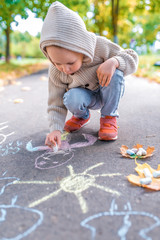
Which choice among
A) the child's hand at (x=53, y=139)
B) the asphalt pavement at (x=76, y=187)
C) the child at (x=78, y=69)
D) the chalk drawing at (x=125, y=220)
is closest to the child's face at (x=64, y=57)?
the child at (x=78, y=69)

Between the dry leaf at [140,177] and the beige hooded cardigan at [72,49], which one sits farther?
the beige hooded cardigan at [72,49]

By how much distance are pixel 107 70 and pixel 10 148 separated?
32.2 inches

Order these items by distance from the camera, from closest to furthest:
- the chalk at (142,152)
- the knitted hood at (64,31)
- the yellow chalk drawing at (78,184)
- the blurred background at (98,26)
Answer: the yellow chalk drawing at (78,184)
the knitted hood at (64,31)
the chalk at (142,152)
the blurred background at (98,26)

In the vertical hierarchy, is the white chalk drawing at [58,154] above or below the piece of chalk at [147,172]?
below

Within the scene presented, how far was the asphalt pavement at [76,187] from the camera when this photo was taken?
869 mm

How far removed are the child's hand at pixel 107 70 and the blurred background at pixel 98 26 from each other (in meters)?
2.40

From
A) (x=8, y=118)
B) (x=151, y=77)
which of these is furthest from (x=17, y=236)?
(x=151, y=77)

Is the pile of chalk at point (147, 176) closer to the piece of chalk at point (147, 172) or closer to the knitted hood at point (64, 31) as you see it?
the piece of chalk at point (147, 172)

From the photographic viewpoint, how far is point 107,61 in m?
1.51

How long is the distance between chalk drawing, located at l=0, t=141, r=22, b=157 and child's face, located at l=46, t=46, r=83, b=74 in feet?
2.10

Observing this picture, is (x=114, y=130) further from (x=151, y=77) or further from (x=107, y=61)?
(x=151, y=77)

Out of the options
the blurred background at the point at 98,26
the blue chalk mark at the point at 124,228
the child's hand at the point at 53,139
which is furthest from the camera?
the blurred background at the point at 98,26

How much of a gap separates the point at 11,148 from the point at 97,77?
75cm

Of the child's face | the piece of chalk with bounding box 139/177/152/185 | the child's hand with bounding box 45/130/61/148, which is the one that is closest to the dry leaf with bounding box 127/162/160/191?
the piece of chalk with bounding box 139/177/152/185
